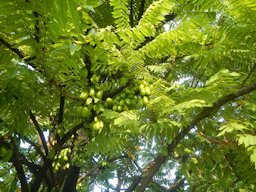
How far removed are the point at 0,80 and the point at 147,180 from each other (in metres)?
1.79

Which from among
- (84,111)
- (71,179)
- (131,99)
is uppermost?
(71,179)

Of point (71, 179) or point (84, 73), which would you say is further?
point (71, 179)

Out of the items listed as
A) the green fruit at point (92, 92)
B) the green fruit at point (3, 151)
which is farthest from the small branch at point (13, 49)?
the green fruit at point (3, 151)

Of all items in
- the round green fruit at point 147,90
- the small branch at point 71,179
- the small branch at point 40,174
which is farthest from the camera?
the small branch at point 71,179

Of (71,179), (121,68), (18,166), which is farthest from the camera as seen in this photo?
(71,179)

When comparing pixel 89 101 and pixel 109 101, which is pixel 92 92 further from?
pixel 109 101

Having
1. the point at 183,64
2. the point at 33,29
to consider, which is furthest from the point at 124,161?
the point at 33,29

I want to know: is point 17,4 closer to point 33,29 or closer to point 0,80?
point 33,29

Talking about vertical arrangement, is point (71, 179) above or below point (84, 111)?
above

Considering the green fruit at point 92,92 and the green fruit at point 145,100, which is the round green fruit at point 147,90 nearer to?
the green fruit at point 145,100

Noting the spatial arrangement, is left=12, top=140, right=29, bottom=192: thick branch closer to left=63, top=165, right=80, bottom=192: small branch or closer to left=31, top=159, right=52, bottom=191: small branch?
left=31, top=159, right=52, bottom=191: small branch

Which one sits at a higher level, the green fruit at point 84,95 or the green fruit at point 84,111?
the green fruit at point 84,95

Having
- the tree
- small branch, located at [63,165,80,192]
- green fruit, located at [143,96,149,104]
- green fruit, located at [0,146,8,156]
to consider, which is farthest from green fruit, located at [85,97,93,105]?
small branch, located at [63,165,80,192]

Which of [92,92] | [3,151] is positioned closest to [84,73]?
[92,92]
